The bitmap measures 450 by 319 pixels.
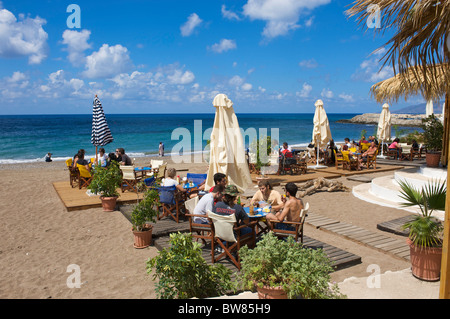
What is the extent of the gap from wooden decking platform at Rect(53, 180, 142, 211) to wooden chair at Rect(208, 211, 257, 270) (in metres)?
4.42

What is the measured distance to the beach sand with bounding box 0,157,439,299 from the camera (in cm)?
414

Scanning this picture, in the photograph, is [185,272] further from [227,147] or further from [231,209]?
[227,147]

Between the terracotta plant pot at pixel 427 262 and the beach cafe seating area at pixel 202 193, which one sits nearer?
the terracotta plant pot at pixel 427 262

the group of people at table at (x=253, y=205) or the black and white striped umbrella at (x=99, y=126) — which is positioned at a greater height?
the black and white striped umbrella at (x=99, y=126)

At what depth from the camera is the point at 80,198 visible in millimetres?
8703

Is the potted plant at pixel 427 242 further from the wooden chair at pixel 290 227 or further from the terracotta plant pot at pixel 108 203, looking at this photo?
the terracotta plant pot at pixel 108 203

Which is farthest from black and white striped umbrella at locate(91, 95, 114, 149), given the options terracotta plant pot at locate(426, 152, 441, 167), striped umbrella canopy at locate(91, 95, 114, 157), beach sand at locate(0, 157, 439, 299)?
terracotta plant pot at locate(426, 152, 441, 167)

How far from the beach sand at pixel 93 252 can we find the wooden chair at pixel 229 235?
1.04 metres

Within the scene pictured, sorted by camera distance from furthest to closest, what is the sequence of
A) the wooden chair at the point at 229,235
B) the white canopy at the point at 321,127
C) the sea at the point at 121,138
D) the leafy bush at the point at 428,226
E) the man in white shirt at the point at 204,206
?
the sea at the point at 121,138, the white canopy at the point at 321,127, the man in white shirt at the point at 204,206, the wooden chair at the point at 229,235, the leafy bush at the point at 428,226

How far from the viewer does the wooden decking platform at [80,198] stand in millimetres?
8057

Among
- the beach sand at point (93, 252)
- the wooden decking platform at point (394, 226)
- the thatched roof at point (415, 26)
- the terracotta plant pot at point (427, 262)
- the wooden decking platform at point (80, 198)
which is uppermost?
the thatched roof at point (415, 26)

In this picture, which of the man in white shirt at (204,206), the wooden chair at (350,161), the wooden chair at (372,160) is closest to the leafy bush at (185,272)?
the man in white shirt at (204,206)

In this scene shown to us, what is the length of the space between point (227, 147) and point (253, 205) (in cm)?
164
